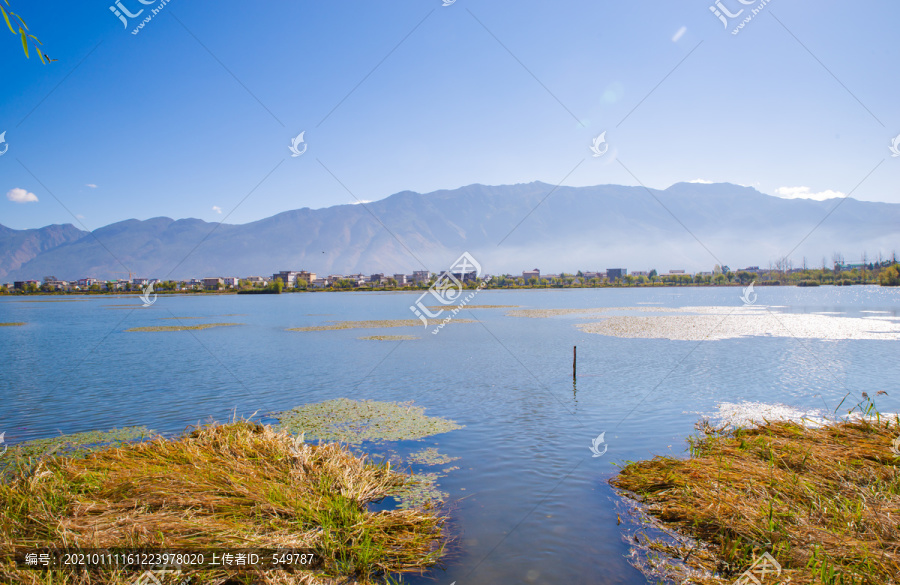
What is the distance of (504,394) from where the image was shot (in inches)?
793

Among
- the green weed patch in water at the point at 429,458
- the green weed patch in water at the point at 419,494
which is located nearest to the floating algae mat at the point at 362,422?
the green weed patch in water at the point at 429,458

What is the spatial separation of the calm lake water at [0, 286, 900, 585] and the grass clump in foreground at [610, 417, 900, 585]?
1007 mm

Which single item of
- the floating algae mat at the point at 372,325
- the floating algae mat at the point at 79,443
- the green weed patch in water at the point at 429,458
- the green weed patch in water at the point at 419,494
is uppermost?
the floating algae mat at the point at 372,325

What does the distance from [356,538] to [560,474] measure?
5.85 meters

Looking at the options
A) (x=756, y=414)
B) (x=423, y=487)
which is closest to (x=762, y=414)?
(x=756, y=414)

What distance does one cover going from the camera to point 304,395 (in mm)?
20656

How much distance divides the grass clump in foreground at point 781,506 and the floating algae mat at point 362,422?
6.52 m

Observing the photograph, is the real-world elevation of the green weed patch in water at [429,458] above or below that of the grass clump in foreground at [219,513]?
below

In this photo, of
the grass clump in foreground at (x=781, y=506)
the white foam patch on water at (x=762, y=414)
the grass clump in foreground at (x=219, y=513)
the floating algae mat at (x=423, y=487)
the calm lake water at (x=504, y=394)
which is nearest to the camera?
the grass clump in foreground at (x=219, y=513)

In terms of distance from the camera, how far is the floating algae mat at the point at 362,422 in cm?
1479

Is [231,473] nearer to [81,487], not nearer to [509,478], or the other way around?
[81,487]

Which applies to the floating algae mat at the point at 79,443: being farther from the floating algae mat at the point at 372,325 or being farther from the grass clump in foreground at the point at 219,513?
the floating algae mat at the point at 372,325

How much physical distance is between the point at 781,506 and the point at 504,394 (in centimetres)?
1266

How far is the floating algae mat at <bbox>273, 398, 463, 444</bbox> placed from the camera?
14789mm
